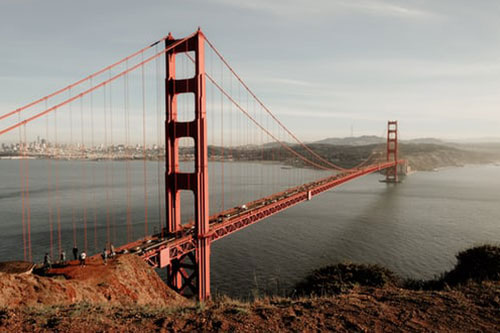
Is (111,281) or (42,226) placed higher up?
(111,281)

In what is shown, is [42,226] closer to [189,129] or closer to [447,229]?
[189,129]

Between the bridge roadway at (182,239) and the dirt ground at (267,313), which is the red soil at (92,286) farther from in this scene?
the bridge roadway at (182,239)

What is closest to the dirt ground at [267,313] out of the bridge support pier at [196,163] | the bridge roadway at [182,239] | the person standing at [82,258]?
the person standing at [82,258]

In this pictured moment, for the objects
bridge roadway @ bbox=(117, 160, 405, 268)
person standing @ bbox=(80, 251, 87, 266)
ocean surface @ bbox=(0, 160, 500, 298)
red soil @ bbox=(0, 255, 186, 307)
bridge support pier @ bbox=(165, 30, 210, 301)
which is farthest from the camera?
ocean surface @ bbox=(0, 160, 500, 298)

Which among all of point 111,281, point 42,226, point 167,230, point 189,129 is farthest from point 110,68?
point 42,226

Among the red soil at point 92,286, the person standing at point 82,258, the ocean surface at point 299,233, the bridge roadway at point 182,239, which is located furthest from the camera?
the ocean surface at point 299,233

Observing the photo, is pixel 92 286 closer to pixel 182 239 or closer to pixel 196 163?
pixel 182 239

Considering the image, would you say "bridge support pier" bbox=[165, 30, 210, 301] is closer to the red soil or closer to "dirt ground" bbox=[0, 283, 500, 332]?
the red soil

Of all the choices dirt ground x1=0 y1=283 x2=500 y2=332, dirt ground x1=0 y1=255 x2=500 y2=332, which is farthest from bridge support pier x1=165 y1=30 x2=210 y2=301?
dirt ground x1=0 y1=283 x2=500 y2=332
